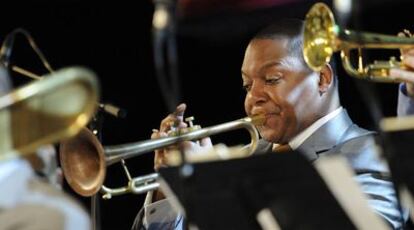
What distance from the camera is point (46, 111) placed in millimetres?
1951

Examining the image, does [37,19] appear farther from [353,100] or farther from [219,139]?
[353,100]

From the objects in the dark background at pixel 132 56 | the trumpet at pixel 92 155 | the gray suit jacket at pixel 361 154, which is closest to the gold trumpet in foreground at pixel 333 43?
the gray suit jacket at pixel 361 154

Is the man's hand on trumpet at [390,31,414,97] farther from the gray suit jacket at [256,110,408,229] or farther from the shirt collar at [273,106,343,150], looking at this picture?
the shirt collar at [273,106,343,150]

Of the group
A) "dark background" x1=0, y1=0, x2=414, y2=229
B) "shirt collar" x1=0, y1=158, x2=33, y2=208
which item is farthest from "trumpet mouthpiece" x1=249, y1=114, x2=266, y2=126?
"shirt collar" x1=0, y1=158, x2=33, y2=208

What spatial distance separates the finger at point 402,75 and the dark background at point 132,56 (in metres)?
2.40

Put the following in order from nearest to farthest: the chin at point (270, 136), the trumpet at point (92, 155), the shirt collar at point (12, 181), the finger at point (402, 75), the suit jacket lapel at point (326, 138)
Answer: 1. the shirt collar at point (12, 181)
2. the finger at point (402, 75)
3. the trumpet at point (92, 155)
4. the suit jacket lapel at point (326, 138)
5. the chin at point (270, 136)

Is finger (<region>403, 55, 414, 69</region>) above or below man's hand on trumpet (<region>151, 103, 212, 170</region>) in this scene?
above

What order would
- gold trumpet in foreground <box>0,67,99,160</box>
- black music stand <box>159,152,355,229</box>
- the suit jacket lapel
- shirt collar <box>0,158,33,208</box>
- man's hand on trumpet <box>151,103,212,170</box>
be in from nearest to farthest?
gold trumpet in foreground <box>0,67,99,160</box>, shirt collar <box>0,158,33,208</box>, black music stand <box>159,152,355,229</box>, man's hand on trumpet <box>151,103,212,170</box>, the suit jacket lapel

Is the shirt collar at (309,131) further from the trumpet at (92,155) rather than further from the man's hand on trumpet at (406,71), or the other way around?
the man's hand on trumpet at (406,71)

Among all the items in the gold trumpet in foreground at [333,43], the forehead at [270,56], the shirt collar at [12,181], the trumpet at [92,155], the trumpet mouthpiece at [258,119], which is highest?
the shirt collar at [12,181]

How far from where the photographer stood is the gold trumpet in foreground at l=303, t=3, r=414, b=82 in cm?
336

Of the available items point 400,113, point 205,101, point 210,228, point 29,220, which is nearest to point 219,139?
point 205,101

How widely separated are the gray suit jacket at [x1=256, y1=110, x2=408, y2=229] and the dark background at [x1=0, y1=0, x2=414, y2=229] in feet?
5.36

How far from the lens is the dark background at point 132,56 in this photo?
598 centimetres
